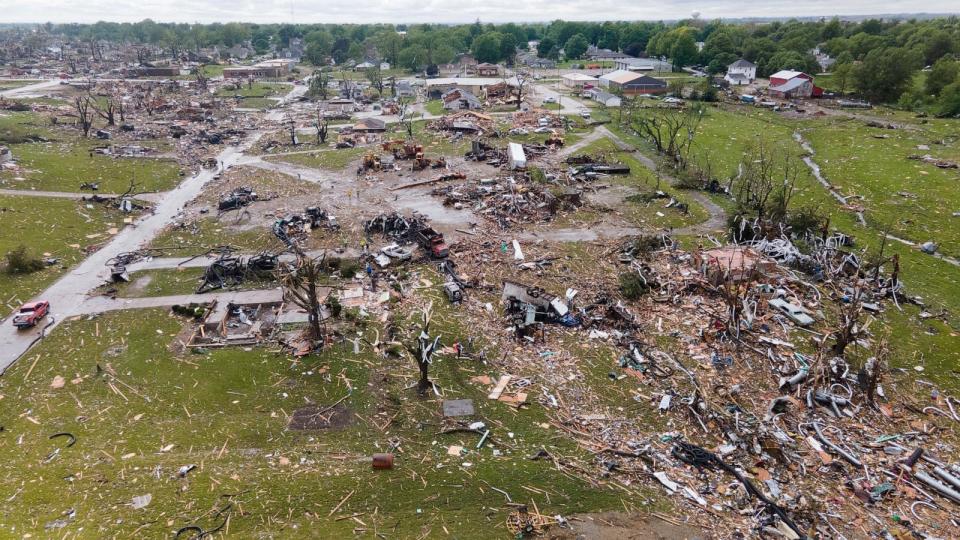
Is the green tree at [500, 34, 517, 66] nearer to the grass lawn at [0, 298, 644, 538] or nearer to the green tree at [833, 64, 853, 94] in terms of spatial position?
the green tree at [833, 64, 853, 94]

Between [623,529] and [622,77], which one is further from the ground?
[622,77]

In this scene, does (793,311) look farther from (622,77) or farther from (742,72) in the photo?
(742,72)

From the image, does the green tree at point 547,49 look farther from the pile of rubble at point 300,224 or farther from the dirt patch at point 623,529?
the dirt patch at point 623,529

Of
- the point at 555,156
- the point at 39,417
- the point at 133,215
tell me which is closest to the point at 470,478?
the point at 39,417

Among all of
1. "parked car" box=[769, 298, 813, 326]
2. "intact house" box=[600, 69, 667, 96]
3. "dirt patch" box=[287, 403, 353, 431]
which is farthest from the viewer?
"intact house" box=[600, 69, 667, 96]

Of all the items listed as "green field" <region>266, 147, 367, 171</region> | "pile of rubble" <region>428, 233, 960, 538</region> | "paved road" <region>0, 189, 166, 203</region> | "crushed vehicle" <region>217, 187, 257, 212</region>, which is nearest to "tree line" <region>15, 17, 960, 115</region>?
"pile of rubble" <region>428, 233, 960, 538</region>

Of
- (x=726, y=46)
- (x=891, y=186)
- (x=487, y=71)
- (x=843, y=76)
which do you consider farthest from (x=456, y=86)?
(x=726, y=46)
